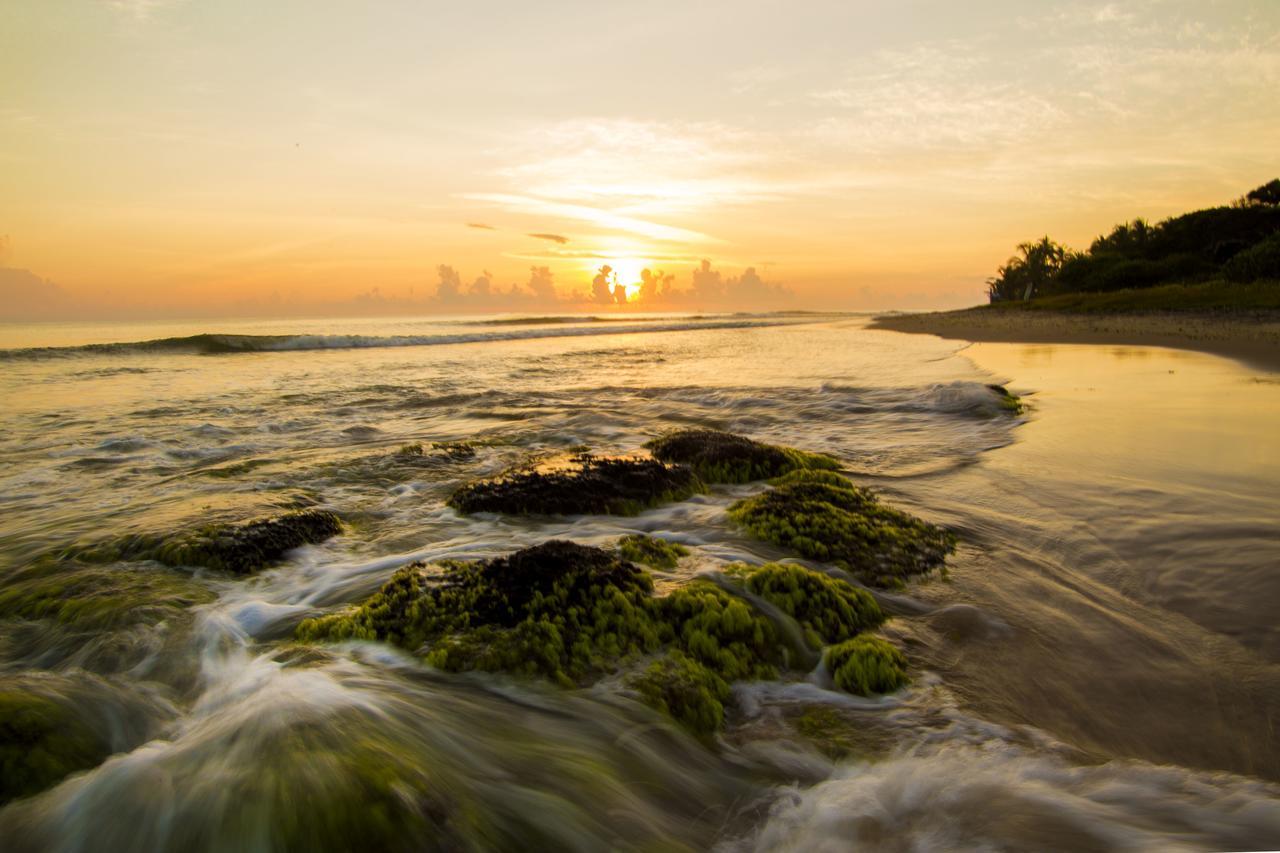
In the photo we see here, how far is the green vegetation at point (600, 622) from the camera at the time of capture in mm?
3314

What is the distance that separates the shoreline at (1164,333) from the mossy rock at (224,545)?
15.8 metres

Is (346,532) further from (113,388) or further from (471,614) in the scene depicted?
(113,388)

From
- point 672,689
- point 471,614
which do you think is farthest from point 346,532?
point 672,689

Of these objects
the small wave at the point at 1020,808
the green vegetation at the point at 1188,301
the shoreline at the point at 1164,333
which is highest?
the green vegetation at the point at 1188,301

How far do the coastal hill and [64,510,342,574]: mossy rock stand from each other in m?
17.4

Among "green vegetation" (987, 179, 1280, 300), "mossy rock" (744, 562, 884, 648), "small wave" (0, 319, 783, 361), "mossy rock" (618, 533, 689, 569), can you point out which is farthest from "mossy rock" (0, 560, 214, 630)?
"green vegetation" (987, 179, 1280, 300)

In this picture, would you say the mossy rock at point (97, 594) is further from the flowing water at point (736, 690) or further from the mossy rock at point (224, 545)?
the mossy rock at point (224, 545)

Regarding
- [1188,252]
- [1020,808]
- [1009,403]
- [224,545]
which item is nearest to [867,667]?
[1020,808]

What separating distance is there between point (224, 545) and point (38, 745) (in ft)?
7.70

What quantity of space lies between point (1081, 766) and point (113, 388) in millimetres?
19727

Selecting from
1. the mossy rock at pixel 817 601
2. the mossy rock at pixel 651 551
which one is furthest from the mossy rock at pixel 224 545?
the mossy rock at pixel 817 601

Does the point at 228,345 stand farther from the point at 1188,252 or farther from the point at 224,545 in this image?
the point at 1188,252

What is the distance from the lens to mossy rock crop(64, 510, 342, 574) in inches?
187

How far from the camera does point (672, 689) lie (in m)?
3.17
